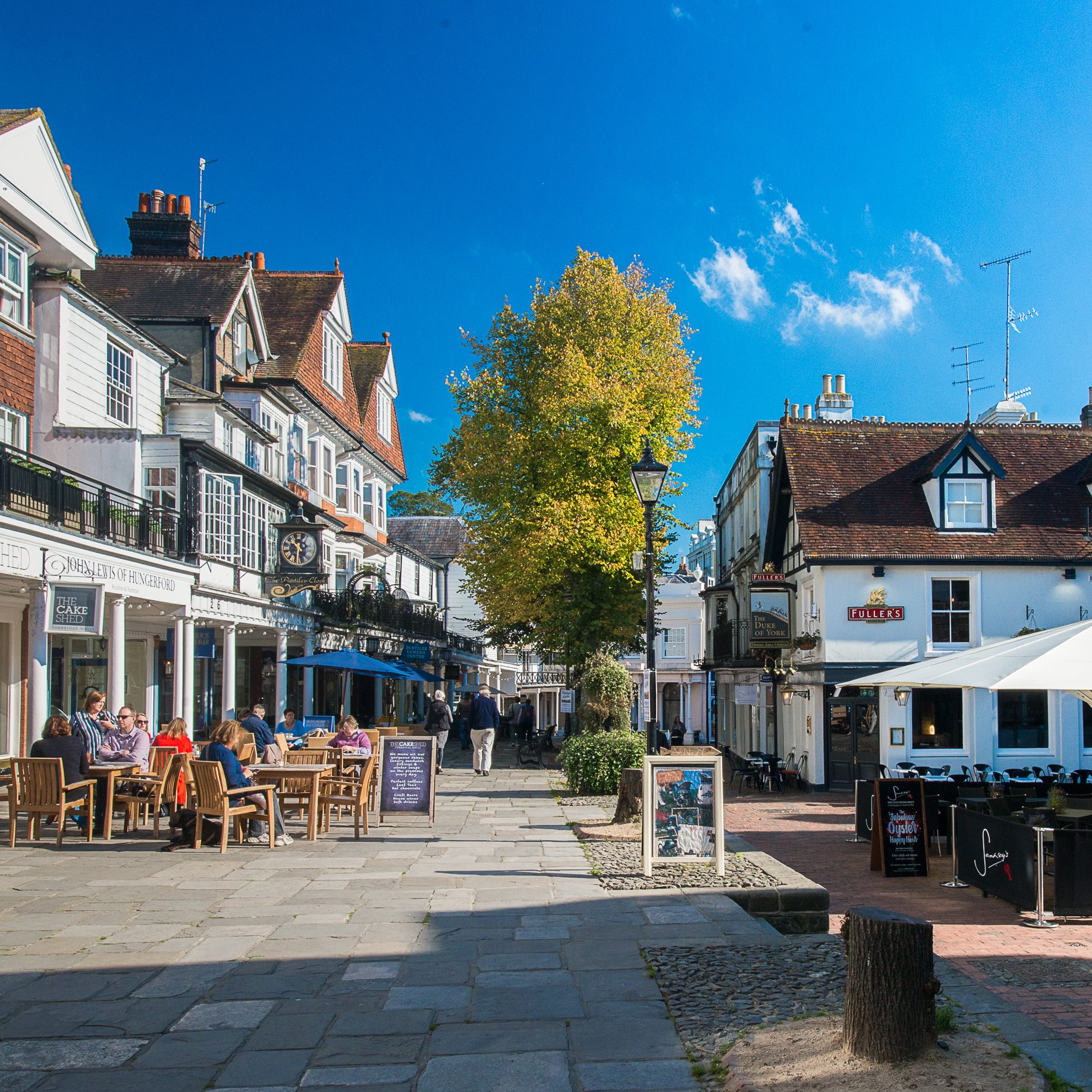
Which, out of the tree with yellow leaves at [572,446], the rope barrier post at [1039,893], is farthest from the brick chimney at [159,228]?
the rope barrier post at [1039,893]

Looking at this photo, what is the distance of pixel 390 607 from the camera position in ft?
130

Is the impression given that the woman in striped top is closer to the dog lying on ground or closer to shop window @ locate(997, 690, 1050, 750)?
the dog lying on ground

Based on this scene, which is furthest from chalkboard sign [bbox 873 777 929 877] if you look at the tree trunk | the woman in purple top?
the woman in purple top

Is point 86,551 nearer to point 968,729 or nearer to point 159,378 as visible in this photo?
point 159,378

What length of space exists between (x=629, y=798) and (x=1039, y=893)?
20.0 ft

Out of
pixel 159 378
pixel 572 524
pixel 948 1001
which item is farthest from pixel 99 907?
pixel 572 524

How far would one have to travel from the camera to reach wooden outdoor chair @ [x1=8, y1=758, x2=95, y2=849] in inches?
481

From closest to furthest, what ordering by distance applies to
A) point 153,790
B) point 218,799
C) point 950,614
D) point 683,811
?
point 683,811 → point 218,799 → point 153,790 → point 950,614

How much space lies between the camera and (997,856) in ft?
34.3

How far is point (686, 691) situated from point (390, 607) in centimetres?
3192

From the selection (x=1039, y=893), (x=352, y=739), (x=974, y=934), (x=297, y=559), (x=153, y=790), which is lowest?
(x=974, y=934)

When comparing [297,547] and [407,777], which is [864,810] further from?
[297,547]

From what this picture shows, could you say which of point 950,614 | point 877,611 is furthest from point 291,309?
point 950,614

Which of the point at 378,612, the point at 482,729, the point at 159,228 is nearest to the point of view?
the point at 482,729
